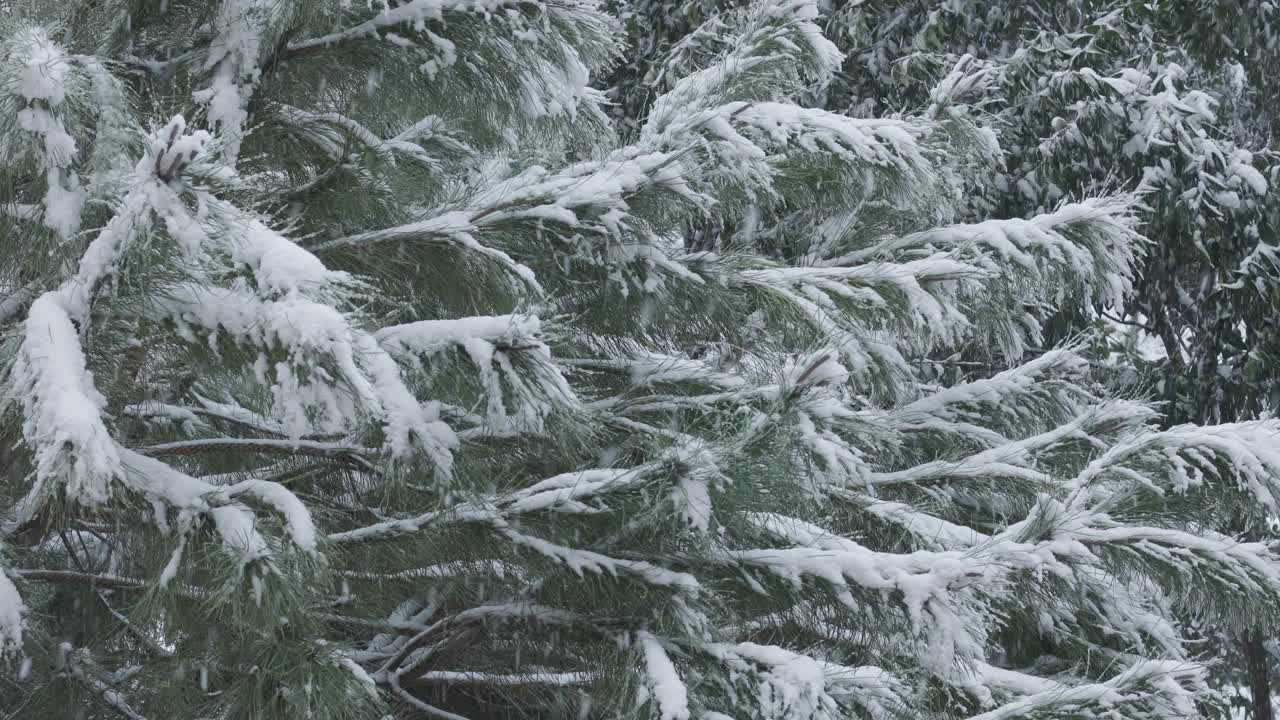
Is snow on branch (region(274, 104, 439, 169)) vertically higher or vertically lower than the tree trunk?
higher

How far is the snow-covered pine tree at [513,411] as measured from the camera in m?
1.79

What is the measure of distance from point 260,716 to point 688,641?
71 cm

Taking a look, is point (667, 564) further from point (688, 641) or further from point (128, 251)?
point (128, 251)

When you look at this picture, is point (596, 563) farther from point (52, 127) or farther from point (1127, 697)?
point (52, 127)

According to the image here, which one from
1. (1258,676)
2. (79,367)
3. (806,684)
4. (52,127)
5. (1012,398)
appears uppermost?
(52,127)

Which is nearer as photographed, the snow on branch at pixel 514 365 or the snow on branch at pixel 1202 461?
the snow on branch at pixel 514 365

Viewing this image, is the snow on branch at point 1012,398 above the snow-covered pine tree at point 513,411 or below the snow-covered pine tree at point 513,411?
below

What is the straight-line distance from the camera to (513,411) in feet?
6.41

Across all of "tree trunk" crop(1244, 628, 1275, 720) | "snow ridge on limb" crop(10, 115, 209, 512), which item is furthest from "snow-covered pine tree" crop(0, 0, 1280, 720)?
"tree trunk" crop(1244, 628, 1275, 720)

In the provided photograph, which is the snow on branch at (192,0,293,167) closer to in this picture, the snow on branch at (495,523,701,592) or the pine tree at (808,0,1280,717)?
the snow on branch at (495,523,701,592)

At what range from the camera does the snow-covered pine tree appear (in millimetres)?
1790

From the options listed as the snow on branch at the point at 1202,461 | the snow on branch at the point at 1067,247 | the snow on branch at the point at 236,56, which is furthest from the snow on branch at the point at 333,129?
the snow on branch at the point at 1202,461


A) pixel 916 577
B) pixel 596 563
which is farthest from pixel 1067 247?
pixel 596 563

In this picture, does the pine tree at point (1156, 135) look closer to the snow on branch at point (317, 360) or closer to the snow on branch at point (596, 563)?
the snow on branch at point (596, 563)
